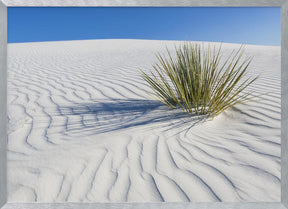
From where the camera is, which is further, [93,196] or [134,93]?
[134,93]

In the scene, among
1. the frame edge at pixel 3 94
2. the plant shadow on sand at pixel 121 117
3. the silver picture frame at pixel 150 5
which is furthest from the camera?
the plant shadow on sand at pixel 121 117

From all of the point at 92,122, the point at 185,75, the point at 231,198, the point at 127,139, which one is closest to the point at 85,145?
the point at 127,139

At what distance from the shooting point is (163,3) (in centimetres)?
129

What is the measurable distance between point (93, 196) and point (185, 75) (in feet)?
5.14

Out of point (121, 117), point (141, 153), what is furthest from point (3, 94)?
point (121, 117)

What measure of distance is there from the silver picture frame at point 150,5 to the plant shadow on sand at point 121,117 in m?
0.77

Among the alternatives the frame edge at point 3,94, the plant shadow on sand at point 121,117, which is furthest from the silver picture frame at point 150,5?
the plant shadow on sand at point 121,117

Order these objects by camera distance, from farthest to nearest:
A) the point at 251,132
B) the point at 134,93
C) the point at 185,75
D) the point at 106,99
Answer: the point at 134,93, the point at 106,99, the point at 185,75, the point at 251,132

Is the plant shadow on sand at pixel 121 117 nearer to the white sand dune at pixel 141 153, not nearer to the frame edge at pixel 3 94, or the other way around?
the white sand dune at pixel 141 153

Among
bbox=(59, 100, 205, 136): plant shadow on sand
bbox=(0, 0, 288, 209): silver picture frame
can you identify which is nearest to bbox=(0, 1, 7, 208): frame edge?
bbox=(0, 0, 288, 209): silver picture frame

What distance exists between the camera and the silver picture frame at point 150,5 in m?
1.12

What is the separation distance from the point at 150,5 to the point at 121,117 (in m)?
1.24

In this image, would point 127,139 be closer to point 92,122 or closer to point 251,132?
point 92,122

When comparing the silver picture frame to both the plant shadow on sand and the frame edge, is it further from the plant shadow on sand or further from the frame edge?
the plant shadow on sand
